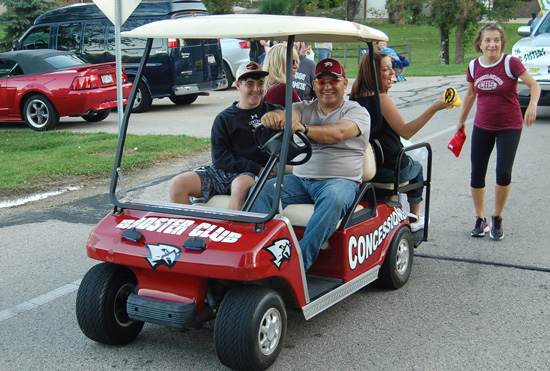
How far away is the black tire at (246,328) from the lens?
330 cm

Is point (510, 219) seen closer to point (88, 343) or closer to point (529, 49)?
point (88, 343)

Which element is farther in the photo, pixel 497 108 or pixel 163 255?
pixel 497 108

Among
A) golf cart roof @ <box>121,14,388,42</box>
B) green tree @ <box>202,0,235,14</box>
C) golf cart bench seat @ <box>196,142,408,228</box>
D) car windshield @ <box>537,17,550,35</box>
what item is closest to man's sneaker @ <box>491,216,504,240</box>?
golf cart bench seat @ <box>196,142,408,228</box>

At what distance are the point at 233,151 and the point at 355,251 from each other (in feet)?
3.75

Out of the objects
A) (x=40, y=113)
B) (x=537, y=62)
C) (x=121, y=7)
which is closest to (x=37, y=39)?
(x=40, y=113)

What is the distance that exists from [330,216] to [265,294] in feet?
2.40

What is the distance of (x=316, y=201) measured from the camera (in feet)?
13.4

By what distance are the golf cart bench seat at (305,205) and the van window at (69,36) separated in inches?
460

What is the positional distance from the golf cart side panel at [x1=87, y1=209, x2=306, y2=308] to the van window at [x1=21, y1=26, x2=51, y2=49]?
12.9 m

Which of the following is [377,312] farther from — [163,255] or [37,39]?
[37,39]

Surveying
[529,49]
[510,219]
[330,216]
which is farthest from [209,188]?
[529,49]

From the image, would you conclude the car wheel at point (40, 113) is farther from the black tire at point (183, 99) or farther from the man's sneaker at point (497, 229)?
the man's sneaker at point (497, 229)

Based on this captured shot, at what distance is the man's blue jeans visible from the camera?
389 centimetres

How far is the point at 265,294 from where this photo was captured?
3422 mm
